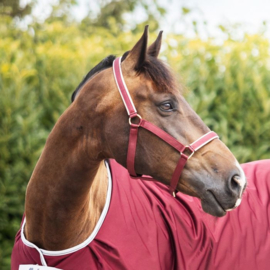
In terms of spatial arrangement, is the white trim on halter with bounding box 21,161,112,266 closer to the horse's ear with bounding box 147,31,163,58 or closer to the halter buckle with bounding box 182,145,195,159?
the halter buckle with bounding box 182,145,195,159

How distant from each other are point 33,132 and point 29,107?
0.23 meters

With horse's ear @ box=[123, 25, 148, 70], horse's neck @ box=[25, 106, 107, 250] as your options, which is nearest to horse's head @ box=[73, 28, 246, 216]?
horse's ear @ box=[123, 25, 148, 70]

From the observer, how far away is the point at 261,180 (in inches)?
111

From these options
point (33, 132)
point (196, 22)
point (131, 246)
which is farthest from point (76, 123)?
point (196, 22)

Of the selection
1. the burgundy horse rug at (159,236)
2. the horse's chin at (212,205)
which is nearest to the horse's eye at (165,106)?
the horse's chin at (212,205)

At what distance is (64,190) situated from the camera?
2133 mm

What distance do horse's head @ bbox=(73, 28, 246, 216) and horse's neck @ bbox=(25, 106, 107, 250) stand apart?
0.12 m

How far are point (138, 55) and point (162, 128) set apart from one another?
1.17 feet

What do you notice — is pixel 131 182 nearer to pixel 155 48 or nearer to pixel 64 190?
pixel 64 190

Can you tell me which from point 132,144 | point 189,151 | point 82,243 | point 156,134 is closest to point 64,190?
point 82,243

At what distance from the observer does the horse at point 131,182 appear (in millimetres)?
1952

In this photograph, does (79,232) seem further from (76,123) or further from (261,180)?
(261,180)

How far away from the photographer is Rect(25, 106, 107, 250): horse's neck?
2109 millimetres

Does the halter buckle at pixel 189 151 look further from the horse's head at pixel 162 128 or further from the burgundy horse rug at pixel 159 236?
the burgundy horse rug at pixel 159 236
